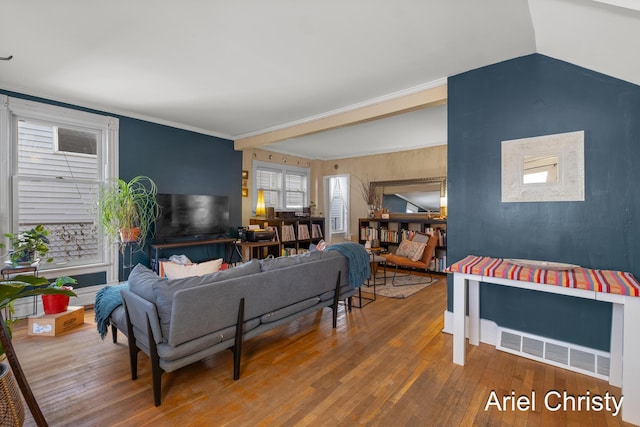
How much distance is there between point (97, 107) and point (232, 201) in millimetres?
2365

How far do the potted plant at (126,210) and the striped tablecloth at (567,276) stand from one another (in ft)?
12.4

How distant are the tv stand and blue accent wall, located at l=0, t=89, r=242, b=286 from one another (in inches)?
4.2

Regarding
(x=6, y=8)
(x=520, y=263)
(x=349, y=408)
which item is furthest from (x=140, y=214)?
(x=520, y=263)

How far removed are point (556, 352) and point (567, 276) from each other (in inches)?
33.1

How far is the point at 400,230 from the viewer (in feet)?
19.2

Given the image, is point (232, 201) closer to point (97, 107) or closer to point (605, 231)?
point (97, 107)

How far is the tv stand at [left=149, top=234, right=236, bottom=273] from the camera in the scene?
423 centimetres

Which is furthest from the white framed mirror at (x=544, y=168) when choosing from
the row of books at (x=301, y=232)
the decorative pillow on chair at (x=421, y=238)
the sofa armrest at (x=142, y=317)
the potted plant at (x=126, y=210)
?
the potted plant at (x=126, y=210)

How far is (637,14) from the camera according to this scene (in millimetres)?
1506

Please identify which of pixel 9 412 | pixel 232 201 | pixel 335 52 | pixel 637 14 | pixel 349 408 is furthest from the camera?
pixel 232 201

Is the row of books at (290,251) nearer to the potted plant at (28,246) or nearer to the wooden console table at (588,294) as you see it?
the potted plant at (28,246)

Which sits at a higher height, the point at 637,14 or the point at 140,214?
the point at 637,14

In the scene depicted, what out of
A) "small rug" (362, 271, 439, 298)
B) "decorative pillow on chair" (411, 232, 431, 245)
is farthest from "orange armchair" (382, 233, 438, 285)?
"small rug" (362, 271, 439, 298)

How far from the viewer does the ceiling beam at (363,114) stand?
10.3ft
